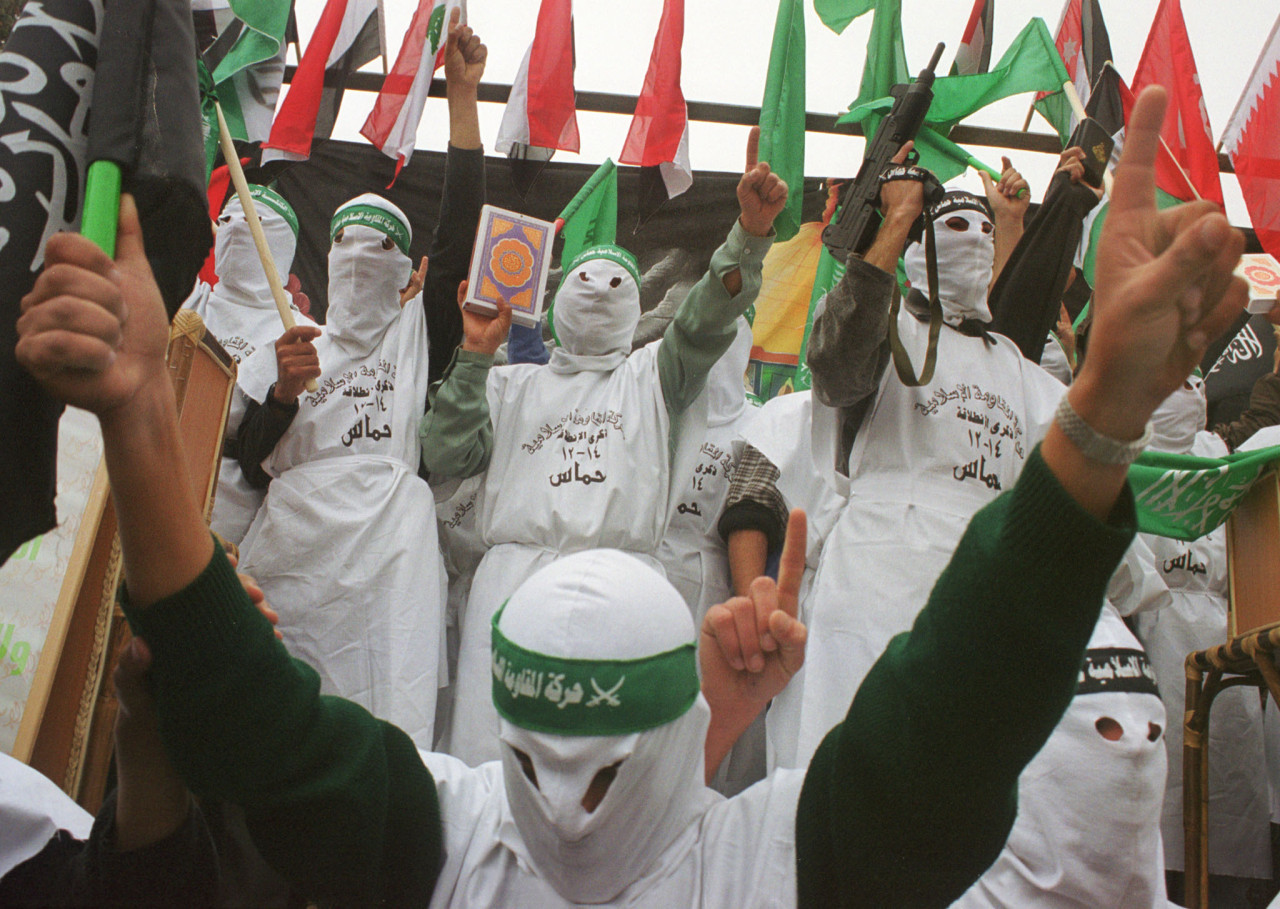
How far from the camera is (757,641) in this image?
4.89 feet

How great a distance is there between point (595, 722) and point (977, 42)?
15.7 ft

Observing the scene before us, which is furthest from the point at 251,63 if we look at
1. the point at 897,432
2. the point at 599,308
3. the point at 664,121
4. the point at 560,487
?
the point at 897,432

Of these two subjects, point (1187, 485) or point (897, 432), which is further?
point (1187, 485)

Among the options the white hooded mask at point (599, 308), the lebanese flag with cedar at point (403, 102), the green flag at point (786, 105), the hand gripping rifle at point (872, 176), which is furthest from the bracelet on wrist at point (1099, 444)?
the lebanese flag with cedar at point (403, 102)

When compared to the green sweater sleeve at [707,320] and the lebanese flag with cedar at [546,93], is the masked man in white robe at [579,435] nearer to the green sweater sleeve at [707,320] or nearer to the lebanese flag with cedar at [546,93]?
the green sweater sleeve at [707,320]

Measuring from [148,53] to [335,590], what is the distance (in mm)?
1950

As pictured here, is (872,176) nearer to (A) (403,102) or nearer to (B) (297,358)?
(B) (297,358)

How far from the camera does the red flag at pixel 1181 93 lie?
4797 mm

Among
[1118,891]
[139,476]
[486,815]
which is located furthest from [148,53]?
[1118,891]

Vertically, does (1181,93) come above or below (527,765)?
above

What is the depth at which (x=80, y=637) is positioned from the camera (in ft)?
8.40

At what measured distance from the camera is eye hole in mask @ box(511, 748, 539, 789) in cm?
139

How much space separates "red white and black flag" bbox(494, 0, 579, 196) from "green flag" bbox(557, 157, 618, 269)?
0.22m

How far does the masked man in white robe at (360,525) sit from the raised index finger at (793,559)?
67.4 inches
